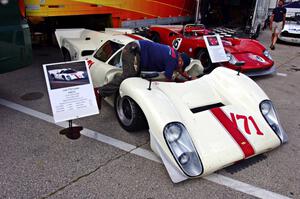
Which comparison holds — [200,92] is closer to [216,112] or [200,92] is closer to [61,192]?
[216,112]

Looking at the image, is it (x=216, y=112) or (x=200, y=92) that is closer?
(x=216, y=112)

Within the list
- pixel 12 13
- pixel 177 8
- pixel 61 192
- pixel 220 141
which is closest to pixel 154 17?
pixel 177 8

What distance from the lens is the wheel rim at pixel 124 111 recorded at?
134 inches

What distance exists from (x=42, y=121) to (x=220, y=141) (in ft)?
7.99

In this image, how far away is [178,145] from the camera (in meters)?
2.66

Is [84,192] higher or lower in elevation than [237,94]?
lower

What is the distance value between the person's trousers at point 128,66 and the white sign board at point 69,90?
0.49 metres

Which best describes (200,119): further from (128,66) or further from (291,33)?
(291,33)

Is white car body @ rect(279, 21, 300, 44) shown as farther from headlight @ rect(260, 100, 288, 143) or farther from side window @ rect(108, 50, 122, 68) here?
side window @ rect(108, 50, 122, 68)

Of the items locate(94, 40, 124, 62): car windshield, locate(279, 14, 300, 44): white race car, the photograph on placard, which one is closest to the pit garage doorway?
locate(279, 14, 300, 44): white race car

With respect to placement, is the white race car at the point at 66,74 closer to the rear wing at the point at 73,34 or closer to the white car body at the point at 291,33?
the rear wing at the point at 73,34

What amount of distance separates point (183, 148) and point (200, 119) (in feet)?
1.51

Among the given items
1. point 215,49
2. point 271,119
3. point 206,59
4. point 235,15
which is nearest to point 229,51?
point 206,59

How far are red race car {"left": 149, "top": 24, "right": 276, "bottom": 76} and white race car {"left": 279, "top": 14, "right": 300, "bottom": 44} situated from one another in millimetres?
5025
